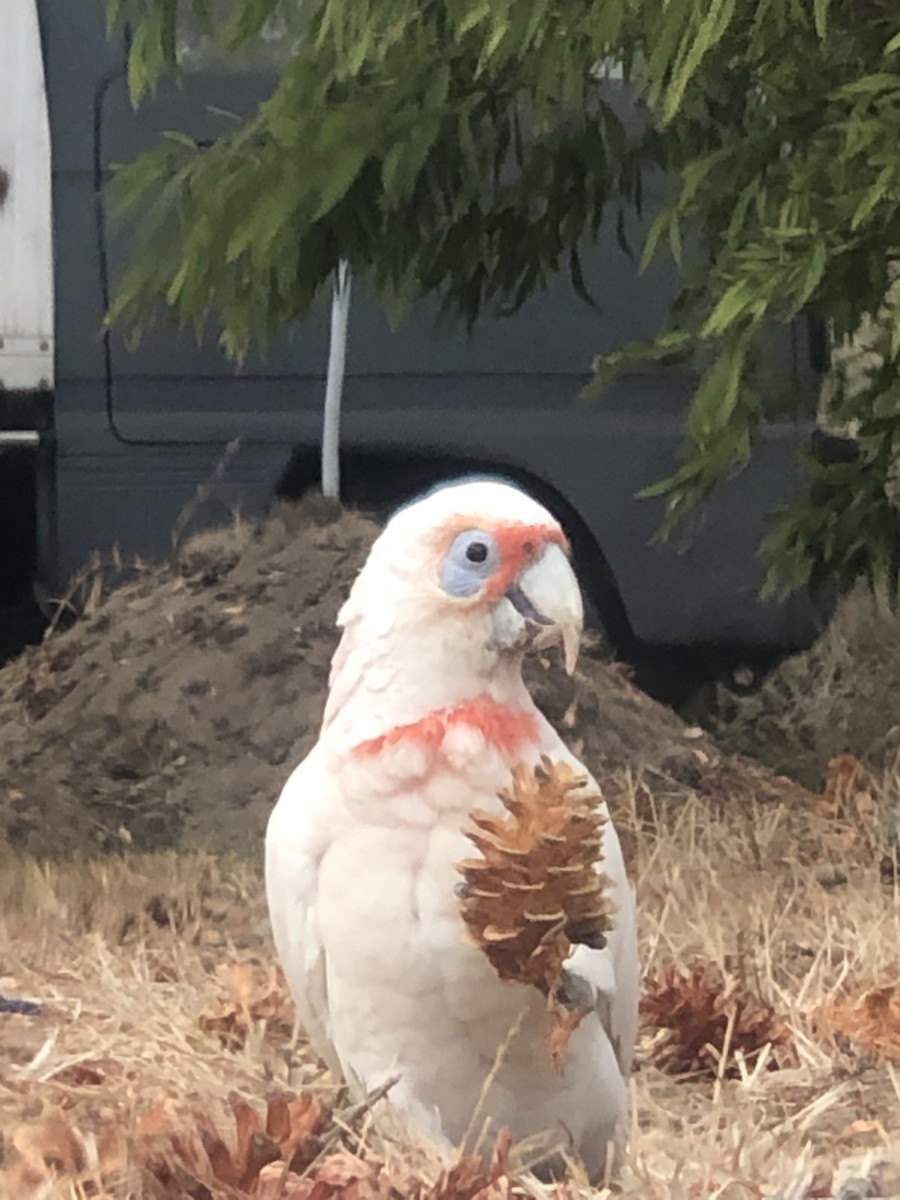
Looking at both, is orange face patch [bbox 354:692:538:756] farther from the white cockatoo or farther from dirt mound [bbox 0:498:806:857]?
dirt mound [bbox 0:498:806:857]

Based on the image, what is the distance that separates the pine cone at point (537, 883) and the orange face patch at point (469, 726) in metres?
0.08

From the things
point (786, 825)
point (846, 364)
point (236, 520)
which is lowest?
point (786, 825)

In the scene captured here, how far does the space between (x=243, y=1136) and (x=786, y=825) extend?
0.97 m

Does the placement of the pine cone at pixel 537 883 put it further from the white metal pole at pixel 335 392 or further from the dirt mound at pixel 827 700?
the dirt mound at pixel 827 700

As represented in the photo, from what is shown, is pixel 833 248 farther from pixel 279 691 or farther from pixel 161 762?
pixel 161 762

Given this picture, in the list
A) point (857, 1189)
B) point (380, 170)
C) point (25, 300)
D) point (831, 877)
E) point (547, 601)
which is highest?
point (380, 170)

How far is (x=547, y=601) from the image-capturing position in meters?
0.77

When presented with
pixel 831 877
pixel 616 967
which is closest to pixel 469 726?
pixel 616 967

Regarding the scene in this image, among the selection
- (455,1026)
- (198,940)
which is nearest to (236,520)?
(198,940)

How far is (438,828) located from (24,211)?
1.16 m

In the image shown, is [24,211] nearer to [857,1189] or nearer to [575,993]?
[575,993]

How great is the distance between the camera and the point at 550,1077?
0.81m

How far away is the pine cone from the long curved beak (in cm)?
9

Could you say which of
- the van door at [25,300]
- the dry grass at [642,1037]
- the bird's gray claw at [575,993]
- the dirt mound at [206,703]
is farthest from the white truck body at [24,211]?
the bird's gray claw at [575,993]
